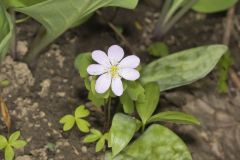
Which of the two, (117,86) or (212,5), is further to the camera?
(212,5)

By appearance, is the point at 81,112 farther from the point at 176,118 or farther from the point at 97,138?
the point at 176,118

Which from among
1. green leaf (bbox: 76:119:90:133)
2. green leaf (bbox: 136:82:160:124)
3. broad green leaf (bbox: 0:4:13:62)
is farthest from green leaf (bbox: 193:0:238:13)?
broad green leaf (bbox: 0:4:13:62)

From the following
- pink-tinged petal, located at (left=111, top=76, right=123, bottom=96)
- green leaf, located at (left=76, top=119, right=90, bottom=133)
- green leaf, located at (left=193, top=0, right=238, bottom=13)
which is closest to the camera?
pink-tinged petal, located at (left=111, top=76, right=123, bottom=96)

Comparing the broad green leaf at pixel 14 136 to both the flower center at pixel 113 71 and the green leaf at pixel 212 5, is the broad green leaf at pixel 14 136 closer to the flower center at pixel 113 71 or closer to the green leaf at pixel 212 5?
the flower center at pixel 113 71

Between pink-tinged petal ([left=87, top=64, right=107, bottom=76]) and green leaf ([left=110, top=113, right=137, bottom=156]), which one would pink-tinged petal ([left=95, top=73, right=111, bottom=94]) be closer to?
pink-tinged petal ([left=87, top=64, right=107, bottom=76])

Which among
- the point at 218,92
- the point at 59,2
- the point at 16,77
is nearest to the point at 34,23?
the point at 16,77

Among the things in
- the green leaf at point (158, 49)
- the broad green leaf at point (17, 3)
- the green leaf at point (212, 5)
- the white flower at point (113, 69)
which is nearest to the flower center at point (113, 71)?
the white flower at point (113, 69)

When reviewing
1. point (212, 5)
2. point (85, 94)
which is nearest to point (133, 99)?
point (85, 94)
